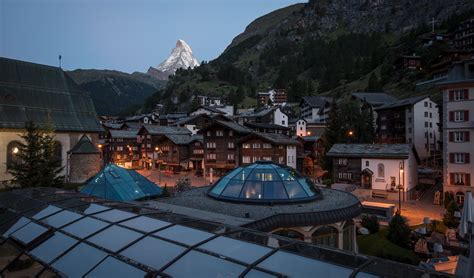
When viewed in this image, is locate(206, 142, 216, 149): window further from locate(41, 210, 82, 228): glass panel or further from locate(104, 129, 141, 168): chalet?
locate(41, 210, 82, 228): glass panel

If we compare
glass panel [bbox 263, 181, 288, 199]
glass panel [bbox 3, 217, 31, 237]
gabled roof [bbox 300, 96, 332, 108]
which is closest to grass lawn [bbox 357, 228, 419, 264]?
glass panel [bbox 263, 181, 288, 199]

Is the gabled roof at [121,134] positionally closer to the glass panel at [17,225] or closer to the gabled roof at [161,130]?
the gabled roof at [161,130]

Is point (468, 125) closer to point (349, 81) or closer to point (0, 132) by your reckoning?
point (0, 132)

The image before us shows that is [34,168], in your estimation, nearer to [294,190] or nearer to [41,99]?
[41,99]

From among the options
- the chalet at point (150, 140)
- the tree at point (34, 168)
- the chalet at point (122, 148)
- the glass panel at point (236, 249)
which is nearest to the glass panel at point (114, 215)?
the glass panel at point (236, 249)

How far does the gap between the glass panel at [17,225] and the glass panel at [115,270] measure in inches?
238

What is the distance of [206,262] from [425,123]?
6586cm

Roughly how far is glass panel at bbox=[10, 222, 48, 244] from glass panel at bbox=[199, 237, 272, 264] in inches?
260

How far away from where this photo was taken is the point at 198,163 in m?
68.4

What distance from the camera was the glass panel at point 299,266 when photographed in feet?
21.8

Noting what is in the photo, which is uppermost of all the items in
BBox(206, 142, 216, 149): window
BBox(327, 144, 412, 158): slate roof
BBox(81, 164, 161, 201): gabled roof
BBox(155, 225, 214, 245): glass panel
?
BBox(206, 142, 216, 149): window

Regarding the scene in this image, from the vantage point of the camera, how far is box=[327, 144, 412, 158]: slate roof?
40.8 meters

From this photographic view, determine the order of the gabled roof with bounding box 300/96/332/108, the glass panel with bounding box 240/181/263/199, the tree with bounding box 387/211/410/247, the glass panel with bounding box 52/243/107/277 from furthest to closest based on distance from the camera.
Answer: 1. the gabled roof with bounding box 300/96/332/108
2. the tree with bounding box 387/211/410/247
3. the glass panel with bounding box 240/181/263/199
4. the glass panel with bounding box 52/243/107/277

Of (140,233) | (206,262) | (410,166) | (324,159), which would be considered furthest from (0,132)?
(410,166)
